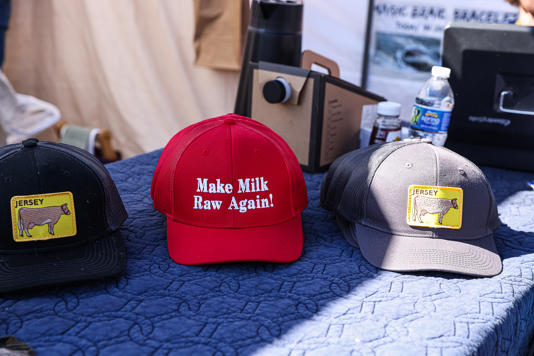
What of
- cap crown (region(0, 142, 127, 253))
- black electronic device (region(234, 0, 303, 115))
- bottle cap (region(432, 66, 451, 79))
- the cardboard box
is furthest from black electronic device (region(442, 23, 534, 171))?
cap crown (region(0, 142, 127, 253))

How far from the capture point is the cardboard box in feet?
4.03

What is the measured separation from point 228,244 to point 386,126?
584 mm

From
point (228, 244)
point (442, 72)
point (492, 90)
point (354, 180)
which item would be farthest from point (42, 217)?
point (492, 90)

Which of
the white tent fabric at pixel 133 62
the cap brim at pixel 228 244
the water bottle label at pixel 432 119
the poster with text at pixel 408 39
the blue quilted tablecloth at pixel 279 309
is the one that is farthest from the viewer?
the white tent fabric at pixel 133 62

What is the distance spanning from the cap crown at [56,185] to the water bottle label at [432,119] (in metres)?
0.75

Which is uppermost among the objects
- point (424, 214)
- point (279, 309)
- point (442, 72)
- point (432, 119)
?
point (442, 72)

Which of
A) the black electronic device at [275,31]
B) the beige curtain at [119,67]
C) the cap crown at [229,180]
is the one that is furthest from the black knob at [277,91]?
the beige curtain at [119,67]

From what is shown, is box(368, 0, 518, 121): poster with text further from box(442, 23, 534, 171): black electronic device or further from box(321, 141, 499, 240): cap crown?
box(321, 141, 499, 240): cap crown

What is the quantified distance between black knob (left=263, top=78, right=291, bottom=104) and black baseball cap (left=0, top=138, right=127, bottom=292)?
55cm

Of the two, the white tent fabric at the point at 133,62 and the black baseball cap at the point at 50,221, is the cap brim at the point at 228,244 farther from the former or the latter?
the white tent fabric at the point at 133,62

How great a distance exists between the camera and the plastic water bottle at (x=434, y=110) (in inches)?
46.4

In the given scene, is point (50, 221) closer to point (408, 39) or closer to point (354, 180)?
point (354, 180)

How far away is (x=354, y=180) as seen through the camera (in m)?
0.92

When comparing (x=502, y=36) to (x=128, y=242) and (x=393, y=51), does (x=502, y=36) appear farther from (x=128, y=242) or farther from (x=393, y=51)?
(x=128, y=242)
